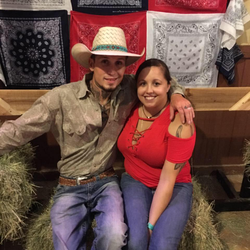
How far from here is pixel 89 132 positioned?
168cm

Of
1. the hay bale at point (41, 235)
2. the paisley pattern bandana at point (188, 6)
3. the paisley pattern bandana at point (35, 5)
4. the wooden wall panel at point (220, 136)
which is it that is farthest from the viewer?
the wooden wall panel at point (220, 136)

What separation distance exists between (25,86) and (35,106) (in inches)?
30.9

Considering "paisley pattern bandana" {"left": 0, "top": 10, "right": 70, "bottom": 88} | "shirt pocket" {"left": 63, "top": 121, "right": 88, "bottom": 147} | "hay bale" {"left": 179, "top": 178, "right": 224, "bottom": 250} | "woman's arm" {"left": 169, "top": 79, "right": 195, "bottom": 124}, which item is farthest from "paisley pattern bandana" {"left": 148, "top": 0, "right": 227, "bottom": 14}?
"hay bale" {"left": 179, "top": 178, "right": 224, "bottom": 250}

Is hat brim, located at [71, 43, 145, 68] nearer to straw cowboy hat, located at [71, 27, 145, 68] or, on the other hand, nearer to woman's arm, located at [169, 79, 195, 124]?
straw cowboy hat, located at [71, 27, 145, 68]

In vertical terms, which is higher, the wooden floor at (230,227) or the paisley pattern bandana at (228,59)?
the paisley pattern bandana at (228,59)

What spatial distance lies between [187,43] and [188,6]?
29 centimetres

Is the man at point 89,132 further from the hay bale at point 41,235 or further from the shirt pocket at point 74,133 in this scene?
the hay bale at point 41,235

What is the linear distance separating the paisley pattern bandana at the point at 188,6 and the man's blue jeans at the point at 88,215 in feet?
4.64

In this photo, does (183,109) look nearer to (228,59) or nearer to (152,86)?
(152,86)

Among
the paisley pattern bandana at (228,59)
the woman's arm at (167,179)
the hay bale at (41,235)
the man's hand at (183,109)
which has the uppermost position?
the paisley pattern bandana at (228,59)

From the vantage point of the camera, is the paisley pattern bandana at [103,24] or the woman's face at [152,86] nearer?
the woman's face at [152,86]

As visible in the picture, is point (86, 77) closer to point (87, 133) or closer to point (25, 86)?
point (87, 133)

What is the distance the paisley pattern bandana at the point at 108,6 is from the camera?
2.05 metres

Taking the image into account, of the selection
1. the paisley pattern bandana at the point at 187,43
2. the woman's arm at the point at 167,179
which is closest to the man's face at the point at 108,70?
the woman's arm at the point at 167,179
